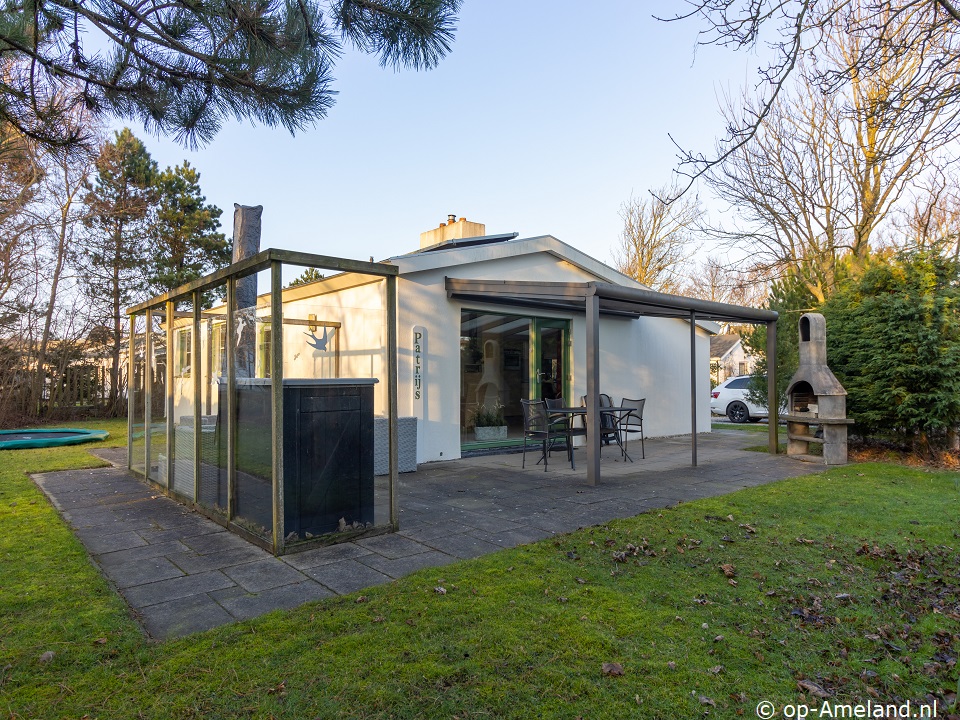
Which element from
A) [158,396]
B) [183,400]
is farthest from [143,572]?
[158,396]

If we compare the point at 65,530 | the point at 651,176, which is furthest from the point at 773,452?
the point at 65,530

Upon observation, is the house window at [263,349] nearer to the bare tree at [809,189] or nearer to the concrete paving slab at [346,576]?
the concrete paving slab at [346,576]

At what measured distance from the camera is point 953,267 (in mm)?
8125

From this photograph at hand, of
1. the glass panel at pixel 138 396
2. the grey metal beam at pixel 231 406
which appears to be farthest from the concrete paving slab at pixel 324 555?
the glass panel at pixel 138 396

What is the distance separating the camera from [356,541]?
4316mm

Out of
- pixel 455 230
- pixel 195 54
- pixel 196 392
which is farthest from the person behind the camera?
pixel 455 230

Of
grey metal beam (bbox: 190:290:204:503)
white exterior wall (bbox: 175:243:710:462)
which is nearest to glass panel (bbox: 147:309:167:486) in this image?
white exterior wall (bbox: 175:243:710:462)

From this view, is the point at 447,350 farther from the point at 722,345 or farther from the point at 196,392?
the point at 722,345

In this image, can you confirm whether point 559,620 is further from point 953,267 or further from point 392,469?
point 953,267

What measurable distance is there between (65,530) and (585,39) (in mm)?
5324

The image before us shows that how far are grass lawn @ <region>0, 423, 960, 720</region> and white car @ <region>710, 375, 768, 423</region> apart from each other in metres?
14.4

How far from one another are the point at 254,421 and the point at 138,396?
145 inches

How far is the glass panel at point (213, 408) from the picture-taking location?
15.7 feet

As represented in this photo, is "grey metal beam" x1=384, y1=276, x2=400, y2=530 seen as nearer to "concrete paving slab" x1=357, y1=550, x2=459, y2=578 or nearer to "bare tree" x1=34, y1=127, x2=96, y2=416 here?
"concrete paving slab" x1=357, y1=550, x2=459, y2=578
